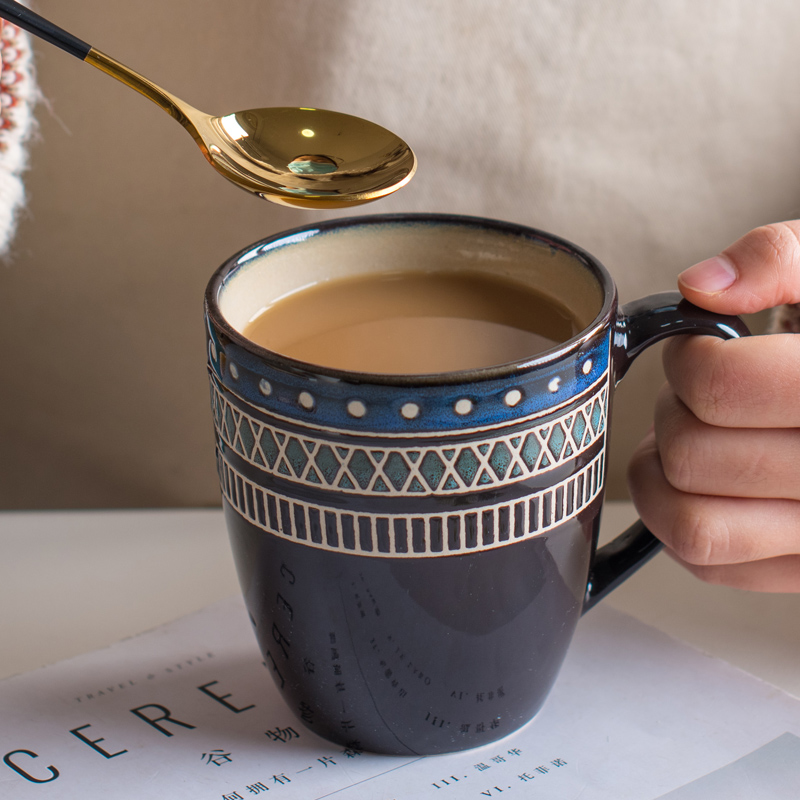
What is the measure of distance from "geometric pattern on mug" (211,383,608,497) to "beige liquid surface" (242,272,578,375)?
0.15 feet

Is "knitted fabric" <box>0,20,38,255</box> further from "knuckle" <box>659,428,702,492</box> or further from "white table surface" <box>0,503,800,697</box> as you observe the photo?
"knuckle" <box>659,428,702,492</box>

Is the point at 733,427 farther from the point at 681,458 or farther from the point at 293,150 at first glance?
the point at 293,150

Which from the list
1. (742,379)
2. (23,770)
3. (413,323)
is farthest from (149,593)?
(742,379)

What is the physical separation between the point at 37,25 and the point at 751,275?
1.15 ft

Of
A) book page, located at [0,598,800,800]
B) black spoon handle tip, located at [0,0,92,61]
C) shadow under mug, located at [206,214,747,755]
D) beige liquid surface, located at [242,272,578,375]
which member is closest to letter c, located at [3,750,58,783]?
book page, located at [0,598,800,800]

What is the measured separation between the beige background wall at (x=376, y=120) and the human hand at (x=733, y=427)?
0.26 meters

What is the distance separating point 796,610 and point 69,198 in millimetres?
587

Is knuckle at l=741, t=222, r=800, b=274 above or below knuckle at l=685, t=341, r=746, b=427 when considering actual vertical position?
above

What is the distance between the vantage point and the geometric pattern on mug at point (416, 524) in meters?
0.38

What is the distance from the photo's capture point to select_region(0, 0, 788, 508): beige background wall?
68cm

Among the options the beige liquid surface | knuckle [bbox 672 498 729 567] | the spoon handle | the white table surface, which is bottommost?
the white table surface

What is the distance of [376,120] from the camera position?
709 mm

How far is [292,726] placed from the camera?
0.49m

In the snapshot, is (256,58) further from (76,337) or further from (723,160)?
(723,160)
